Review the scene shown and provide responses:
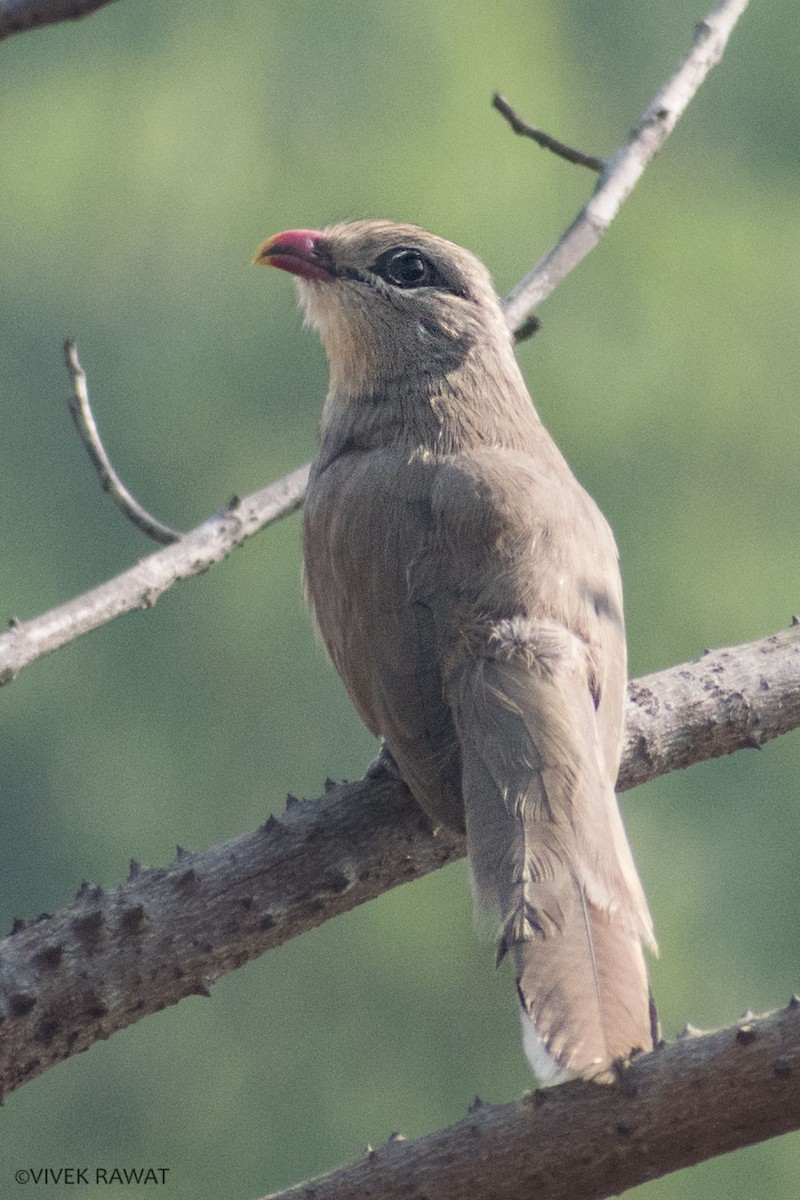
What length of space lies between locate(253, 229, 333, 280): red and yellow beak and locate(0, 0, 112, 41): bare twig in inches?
104

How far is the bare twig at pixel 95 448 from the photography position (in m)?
3.49

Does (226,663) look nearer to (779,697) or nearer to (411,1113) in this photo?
(411,1113)

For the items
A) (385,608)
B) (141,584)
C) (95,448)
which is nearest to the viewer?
(141,584)

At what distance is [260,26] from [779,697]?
39.0 ft

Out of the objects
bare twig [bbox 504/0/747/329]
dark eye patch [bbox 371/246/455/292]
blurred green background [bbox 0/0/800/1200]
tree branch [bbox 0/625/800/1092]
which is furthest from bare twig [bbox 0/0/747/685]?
blurred green background [bbox 0/0/800/1200]

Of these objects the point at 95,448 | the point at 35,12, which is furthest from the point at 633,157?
the point at 35,12

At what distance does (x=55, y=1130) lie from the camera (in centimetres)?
1114

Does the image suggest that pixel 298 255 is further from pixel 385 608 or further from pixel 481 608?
A: pixel 481 608

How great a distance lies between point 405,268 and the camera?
438cm

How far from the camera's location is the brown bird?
2.63 metres

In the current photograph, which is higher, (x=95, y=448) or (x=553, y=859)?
(x=95, y=448)

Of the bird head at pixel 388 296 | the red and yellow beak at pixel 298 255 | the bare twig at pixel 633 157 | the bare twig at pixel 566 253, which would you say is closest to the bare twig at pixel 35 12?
the bare twig at pixel 566 253

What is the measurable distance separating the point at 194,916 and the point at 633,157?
2.14 m

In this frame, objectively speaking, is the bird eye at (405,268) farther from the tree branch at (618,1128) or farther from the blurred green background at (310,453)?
the blurred green background at (310,453)
